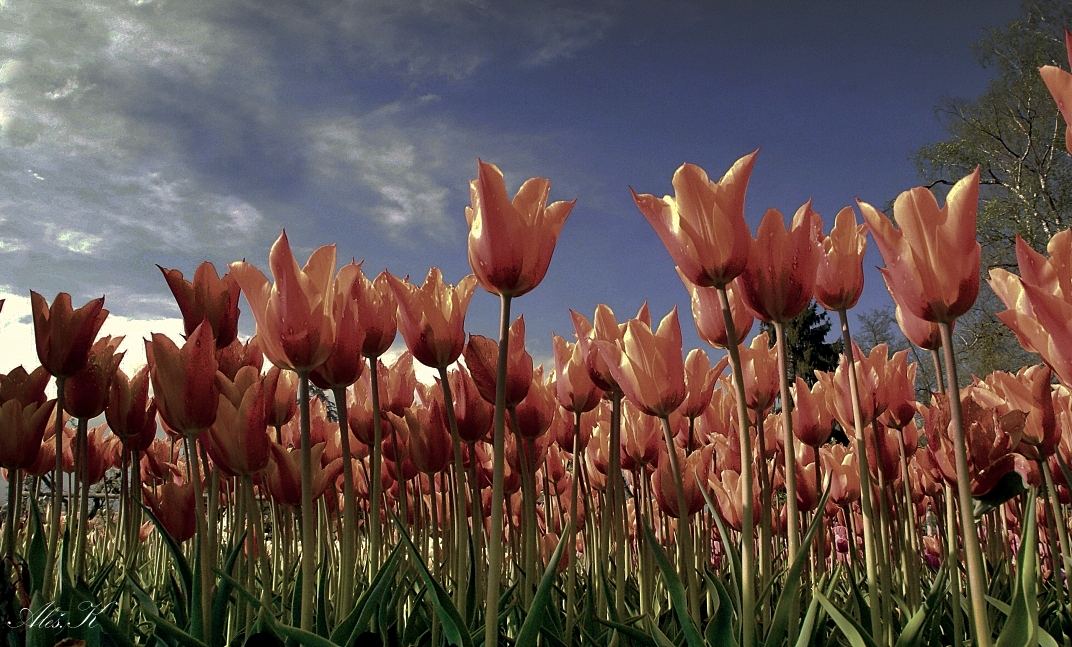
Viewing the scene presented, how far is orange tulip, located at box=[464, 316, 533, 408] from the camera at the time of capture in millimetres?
1554

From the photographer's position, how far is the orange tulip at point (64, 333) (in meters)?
1.69

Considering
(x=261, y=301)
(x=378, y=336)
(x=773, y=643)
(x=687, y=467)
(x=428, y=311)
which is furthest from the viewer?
(x=687, y=467)

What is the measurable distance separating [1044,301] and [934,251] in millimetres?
165

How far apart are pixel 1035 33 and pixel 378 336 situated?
23.9 meters

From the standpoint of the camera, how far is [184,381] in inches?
54.2

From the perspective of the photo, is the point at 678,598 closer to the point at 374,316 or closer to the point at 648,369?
the point at 648,369

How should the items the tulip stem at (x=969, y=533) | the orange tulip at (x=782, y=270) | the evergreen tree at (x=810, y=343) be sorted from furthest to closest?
1. the evergreen tree at (x=810, y=343)
2. the orange tulip at (x=782, y=270)
3. the tulip stem at (x=969, y=533)

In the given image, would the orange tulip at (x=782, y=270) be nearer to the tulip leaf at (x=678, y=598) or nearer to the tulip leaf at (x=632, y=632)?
the tulip leaf at (x=678, y=598)

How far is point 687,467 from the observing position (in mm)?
1943

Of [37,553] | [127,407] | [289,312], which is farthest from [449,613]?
[37,553]

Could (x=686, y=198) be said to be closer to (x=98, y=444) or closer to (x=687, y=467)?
(x=687, y=467)

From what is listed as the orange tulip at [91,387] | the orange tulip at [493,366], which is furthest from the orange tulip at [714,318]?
the orange tulip at [91,387]

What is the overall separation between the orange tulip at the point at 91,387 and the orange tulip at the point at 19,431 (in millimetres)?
50

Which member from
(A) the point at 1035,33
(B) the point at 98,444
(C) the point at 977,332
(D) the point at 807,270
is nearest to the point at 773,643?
(D) the point at 807,270
